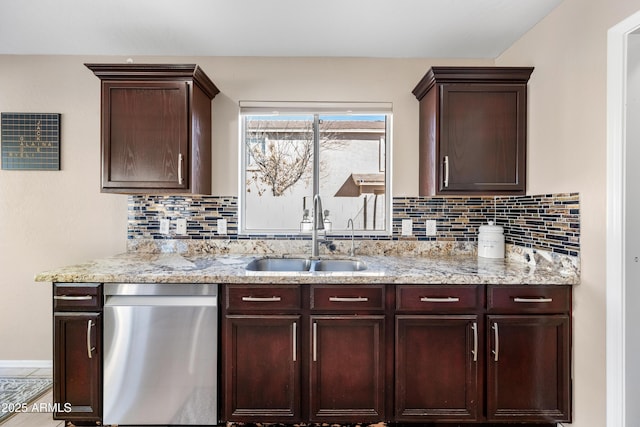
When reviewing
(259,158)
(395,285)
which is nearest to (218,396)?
(395,285)

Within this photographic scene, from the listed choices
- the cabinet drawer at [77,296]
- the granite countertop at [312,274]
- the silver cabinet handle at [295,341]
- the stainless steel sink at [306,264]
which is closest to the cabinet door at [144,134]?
the granite countertop at [312,274]

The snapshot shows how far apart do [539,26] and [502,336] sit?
73.3 inches

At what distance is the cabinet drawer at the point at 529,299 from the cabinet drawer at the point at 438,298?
0.09m

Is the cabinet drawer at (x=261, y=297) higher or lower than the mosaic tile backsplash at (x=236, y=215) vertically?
lower

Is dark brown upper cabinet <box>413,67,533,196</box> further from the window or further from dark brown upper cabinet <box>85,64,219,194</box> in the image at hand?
dark brown upper cabinet <box>85,64,219,194</box>

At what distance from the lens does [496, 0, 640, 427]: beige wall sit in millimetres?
1659

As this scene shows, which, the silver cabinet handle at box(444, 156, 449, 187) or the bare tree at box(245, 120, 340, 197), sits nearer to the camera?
the silver cabinet handle at box(444, 156, 449, 187)

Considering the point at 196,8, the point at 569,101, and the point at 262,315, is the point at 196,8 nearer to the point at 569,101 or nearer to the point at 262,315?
the point at 262,315

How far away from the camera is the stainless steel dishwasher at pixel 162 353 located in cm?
181

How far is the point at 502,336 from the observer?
1.82m

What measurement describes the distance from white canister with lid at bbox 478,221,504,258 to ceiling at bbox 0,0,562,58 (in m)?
1.28

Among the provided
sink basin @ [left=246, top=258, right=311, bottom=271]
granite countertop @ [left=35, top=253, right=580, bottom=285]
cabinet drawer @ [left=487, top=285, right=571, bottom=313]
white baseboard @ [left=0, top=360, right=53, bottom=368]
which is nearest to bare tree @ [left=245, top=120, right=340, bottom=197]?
sink basin @ [left=246, top=258, right=311, bottom=271]

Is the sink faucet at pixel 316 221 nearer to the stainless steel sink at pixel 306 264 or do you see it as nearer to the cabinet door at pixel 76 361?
the stainless steel sink at pixel 306 264

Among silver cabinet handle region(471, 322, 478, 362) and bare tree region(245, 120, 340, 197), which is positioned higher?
bare tree region(245, 120, 340, 197)
